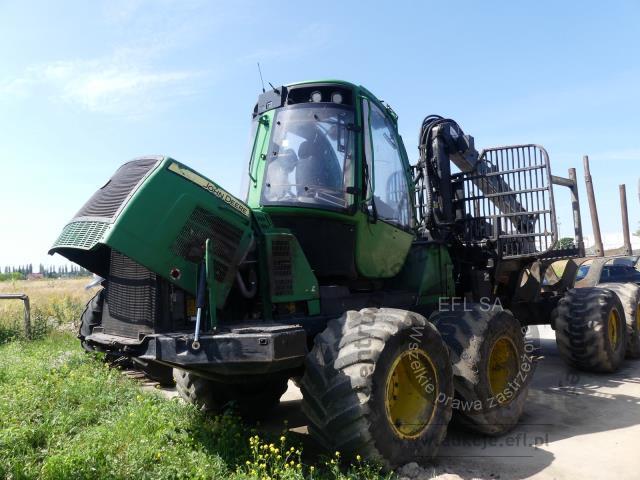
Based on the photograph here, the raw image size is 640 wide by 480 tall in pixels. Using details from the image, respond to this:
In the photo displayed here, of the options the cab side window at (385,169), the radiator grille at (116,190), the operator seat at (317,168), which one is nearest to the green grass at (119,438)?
the radiator grille at (116,190)

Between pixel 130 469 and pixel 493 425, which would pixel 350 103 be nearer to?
pixel 493 425

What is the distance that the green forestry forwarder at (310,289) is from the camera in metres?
3.87

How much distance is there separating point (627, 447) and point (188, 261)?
389 cm

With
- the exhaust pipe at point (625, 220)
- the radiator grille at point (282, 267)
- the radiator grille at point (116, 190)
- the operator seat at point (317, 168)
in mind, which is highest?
the exhaust pipe at point (625, 220)

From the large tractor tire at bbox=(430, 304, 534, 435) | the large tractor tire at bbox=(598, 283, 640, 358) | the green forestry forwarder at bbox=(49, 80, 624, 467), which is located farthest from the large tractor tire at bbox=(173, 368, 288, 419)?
the large tractor tire at bbox=(598, 283, 640, 358)

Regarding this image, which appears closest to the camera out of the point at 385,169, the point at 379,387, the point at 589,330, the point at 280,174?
the point at 379,387

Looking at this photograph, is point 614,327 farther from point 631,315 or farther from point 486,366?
point 486,366

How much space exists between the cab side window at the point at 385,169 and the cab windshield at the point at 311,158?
0.89 feet

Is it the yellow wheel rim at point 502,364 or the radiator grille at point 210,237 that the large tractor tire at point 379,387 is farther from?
the yellow wheel rim at point 502,364

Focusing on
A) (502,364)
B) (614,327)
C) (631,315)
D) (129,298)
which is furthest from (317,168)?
(631,315)

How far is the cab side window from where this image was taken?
5496mm

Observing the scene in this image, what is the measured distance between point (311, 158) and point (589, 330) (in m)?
4.78

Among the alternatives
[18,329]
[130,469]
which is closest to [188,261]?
[130,469]

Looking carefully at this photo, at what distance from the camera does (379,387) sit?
12.6ft
